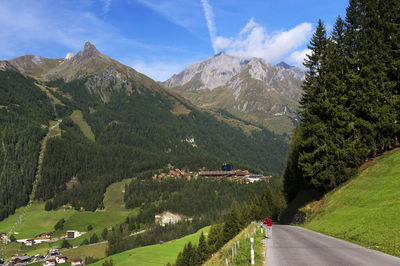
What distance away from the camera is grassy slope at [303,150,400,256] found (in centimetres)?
2181

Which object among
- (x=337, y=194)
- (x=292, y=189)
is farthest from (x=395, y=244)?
(x=292, y=189)

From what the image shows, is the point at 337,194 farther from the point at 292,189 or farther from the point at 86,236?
the point at 86,236

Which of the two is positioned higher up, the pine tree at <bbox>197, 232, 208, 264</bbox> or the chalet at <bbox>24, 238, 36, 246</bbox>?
the pine tree at <bbox>197, 232, 208, 264</bbox>

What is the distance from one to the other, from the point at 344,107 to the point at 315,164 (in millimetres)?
10290

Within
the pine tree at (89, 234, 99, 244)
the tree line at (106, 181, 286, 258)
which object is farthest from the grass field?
the pine tree at (89, 234, 99, 244)

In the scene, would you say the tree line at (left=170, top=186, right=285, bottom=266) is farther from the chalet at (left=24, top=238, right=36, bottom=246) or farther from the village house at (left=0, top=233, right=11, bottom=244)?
the village house at (left=0, top=233, right=11, bottom=244)

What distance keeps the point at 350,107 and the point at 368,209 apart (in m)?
20.7

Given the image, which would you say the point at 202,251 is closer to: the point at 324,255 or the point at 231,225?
the point at 231,225

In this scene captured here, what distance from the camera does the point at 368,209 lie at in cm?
2859

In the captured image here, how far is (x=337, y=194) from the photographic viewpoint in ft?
131

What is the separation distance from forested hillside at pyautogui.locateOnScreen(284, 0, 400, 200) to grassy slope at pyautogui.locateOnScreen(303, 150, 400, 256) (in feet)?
9.67

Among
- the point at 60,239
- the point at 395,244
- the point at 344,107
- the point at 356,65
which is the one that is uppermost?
the point at 356,65

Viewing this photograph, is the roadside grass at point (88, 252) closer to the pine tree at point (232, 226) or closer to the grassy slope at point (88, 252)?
the grassy slope at point (88, 252)

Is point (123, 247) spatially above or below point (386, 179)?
below
